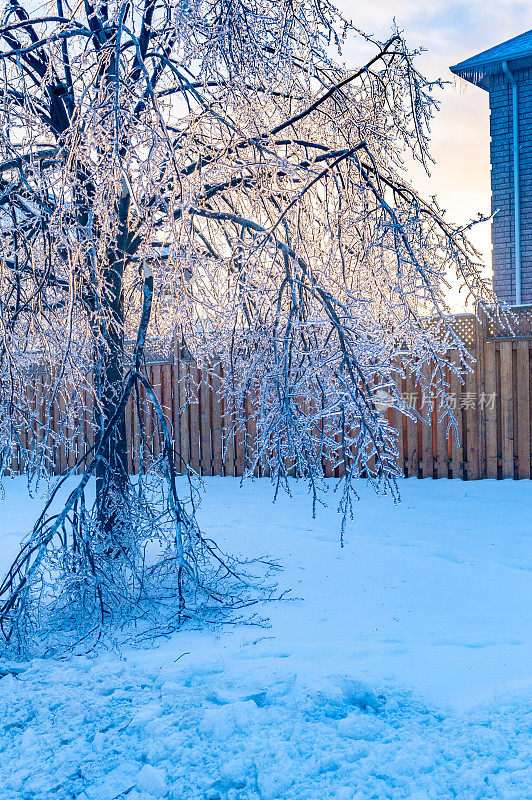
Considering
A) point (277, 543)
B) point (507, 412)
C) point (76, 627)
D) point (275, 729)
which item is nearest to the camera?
point (275, 729)

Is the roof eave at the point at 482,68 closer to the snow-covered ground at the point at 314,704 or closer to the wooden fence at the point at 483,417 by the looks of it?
the wooden fence at the point at 483,417

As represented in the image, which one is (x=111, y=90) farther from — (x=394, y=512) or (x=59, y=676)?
(x=394, y=512)

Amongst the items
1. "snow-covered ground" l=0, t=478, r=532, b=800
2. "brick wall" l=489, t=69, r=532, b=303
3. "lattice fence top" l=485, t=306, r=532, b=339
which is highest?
"brick wall" l=489, t=69, r=532, b=303

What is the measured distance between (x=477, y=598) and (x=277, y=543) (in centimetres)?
186

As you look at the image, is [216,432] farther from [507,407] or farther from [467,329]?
[507,407]

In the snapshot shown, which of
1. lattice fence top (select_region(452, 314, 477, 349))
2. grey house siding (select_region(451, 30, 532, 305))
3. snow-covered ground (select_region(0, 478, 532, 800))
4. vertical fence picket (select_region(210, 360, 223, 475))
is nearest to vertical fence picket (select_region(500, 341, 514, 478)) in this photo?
lattice fence top (select_region(452, 314, 477, 349))

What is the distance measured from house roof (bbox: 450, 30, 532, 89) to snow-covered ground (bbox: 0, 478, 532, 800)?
8711 millimetres

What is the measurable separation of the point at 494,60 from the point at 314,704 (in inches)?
410

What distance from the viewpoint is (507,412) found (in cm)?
692

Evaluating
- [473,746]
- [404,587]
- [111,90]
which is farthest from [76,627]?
[111,90]

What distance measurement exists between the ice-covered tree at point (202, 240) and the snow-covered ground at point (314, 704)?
20.7 inches

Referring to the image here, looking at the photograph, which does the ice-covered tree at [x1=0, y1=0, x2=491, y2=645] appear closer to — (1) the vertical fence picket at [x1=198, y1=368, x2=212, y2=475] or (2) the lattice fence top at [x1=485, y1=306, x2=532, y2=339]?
(2) the lattice fence top at [x1=485, y1=306, x2=532, y2=339]

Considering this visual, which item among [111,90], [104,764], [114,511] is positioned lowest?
[104,764]

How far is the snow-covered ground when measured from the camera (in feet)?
6.98
